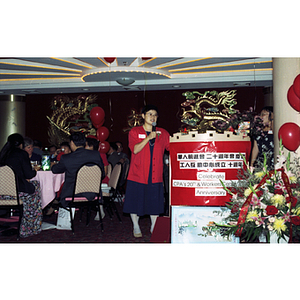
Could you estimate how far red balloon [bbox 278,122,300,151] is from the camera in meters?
2.43

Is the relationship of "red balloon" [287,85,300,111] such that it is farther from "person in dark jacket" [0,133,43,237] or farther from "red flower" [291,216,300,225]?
"person in dark jacket" [0,133,43,237]

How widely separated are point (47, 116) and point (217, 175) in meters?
8.67

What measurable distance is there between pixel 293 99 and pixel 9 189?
2.96m

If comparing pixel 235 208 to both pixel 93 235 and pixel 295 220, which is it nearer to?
pixel 295 220

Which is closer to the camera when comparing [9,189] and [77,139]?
[9,189]

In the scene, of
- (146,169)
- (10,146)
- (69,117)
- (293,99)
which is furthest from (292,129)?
(69,117)

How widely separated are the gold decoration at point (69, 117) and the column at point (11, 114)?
3.08ft

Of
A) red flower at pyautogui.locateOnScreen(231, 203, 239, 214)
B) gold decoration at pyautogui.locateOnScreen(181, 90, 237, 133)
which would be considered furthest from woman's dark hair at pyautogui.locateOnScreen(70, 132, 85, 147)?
red flower at pyautogui.locateOnScreen(231, 203, 239, 214)

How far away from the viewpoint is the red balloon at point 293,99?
249cm

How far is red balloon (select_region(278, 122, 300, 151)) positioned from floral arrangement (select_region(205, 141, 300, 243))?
0.76m

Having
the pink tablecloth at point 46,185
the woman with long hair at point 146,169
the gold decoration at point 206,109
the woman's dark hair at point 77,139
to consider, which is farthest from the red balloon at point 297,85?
the pink tablecloth at point 46,185

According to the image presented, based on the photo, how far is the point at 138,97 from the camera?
9.45m

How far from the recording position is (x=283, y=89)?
2.70 m
